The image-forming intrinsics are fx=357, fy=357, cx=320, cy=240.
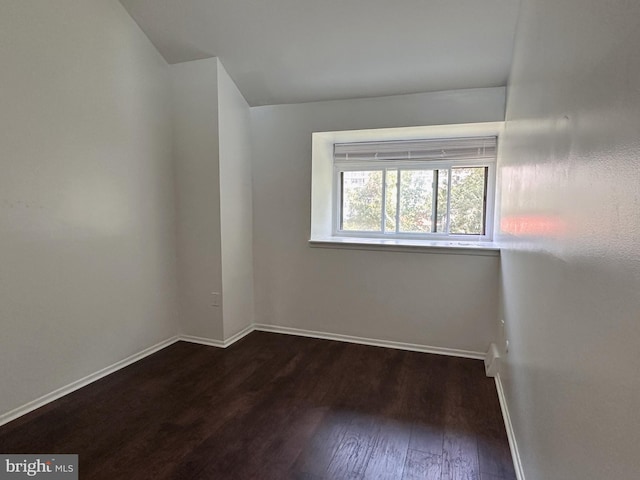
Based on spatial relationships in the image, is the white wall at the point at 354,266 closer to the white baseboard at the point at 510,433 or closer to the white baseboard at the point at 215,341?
the white baseboard at the point at 215,341

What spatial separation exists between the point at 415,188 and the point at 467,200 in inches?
19.3

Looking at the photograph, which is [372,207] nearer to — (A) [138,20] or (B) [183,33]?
(B) [183,33]

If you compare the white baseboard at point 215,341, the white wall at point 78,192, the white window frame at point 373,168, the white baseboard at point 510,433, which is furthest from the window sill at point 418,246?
the white wall at point 78,192

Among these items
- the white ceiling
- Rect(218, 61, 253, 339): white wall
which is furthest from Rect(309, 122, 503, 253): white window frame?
Rect(218, 61, 253, 339): white wall

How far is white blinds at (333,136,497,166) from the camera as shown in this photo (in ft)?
10.5

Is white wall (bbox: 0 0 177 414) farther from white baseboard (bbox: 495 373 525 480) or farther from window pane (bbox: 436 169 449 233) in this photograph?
white baseboard (bbox: 495 373 525 480)

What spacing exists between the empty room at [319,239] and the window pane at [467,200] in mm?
20

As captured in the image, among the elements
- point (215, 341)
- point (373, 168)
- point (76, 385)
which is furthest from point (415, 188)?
point (76, 385)

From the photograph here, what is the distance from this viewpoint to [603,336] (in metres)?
0.82

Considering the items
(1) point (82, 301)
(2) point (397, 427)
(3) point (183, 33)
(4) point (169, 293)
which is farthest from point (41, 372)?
(3) point (183, 33)

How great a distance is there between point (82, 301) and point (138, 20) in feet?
6.94

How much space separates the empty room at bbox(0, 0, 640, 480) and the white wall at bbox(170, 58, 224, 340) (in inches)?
0.9

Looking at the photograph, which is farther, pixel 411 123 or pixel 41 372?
pixel 411 123

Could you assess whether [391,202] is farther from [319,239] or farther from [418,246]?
[319,239]
